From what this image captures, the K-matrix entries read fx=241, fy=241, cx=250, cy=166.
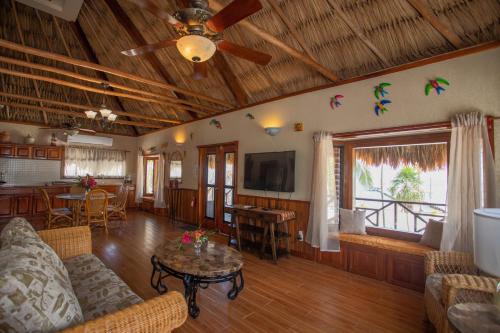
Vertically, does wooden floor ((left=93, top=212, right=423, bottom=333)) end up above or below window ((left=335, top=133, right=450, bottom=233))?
below

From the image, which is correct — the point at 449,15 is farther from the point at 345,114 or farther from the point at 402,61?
the point at 345,114

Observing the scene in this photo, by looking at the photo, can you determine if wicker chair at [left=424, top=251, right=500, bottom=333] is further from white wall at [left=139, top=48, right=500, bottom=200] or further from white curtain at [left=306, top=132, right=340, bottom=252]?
white wall at [left=139, top=48, right=500, bottom=200]

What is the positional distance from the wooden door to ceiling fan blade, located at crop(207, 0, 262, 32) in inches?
125

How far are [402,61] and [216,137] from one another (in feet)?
12.5

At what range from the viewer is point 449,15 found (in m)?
2.56

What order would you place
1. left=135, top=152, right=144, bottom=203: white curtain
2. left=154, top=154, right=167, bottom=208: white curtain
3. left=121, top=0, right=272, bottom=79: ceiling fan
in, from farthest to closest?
left=135, top=152, right=144, bottom=203: white curtain, left=154, top=154, right=167, bottom=208: white curtain, left=121, top=0, right=272, bottom=79: ceiling fan

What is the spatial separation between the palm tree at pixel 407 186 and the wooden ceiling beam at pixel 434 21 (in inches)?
61.8

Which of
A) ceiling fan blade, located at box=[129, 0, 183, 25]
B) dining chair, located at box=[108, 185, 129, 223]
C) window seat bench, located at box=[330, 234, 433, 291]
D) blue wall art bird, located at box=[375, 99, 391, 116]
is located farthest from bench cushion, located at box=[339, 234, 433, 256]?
dining chair, located at box=[108, 185, 129, 223]

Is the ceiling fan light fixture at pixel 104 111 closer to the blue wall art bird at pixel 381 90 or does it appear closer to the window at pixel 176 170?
the window at pixel 176 170

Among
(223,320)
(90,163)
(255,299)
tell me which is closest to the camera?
(223,320)

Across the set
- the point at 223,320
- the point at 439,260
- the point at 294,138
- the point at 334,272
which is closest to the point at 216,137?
the point at 294,138

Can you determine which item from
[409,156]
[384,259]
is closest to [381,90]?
[409,156]

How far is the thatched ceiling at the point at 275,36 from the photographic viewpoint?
270 centimetres

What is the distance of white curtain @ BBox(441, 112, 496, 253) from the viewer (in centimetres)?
243
